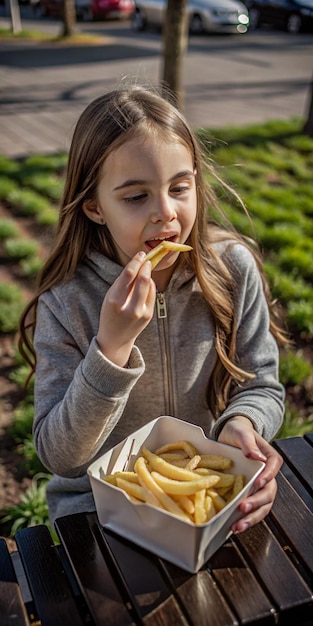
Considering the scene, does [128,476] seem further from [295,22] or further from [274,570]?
[295,22]

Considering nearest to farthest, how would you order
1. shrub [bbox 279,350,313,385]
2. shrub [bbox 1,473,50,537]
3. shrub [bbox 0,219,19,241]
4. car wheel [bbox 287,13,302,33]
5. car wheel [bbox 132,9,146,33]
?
shrub [bbox 1,473,50,537] < shrub [bbox 279,350,313,385] < shrub [bbox 0,219,19,241] < car wheel [bbox 287,13,302,33] < car wheel [bbox 132,9,146,33]

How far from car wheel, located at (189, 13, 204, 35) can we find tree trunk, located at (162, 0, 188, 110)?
1329 centimetres


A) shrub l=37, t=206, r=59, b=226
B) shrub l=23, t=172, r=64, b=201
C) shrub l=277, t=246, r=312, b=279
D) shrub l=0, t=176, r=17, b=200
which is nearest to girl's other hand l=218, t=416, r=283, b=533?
shrub l=277, t=246, r=312, b=279

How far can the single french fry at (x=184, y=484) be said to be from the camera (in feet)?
4.66

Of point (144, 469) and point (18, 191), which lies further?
point (18, 191)

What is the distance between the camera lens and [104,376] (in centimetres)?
167

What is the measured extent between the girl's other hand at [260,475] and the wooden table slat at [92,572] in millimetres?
295

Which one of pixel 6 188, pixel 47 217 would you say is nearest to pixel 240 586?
pixel 47 217

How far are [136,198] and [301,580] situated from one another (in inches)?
40.9

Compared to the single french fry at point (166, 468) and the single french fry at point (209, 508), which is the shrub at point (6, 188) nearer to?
the single french fry at point (166, 468)

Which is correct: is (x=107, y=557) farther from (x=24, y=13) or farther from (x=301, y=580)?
(x=24, y=13)

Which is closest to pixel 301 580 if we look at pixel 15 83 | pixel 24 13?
pixel 15 83

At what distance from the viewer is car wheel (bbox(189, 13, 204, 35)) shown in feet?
63.4

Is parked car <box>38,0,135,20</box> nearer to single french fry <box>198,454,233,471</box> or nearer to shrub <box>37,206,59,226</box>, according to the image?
shrub <box>37,206,59,226</box>
